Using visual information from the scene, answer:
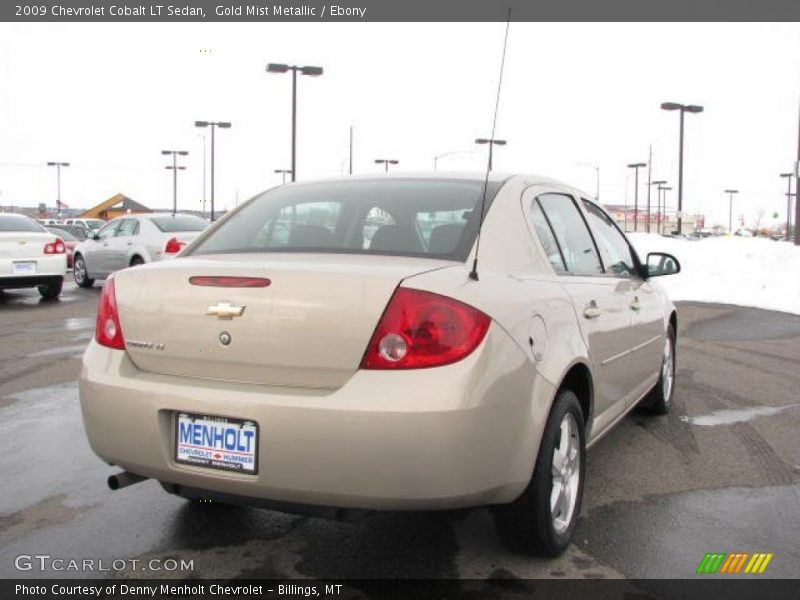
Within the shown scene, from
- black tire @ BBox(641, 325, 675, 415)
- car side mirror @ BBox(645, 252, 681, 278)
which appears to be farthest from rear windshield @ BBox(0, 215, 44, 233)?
car side mirror @ BBox(645, 252, 681, 278)

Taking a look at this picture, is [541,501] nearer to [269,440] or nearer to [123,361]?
[269,440]

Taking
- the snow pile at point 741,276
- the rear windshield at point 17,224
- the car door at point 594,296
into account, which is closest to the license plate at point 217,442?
the car door at point 594,296

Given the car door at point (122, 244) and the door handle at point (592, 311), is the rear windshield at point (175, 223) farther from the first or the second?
the door handle at point (592, 311)

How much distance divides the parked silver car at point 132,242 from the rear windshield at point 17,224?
5.53 ft

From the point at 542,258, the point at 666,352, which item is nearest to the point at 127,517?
the point at 542,258

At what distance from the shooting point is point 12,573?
2.89m

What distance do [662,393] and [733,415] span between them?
0.59 meters

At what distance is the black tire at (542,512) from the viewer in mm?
2873

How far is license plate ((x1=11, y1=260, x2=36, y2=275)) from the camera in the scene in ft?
39.6

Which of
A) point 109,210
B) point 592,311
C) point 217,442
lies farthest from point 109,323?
point 109,210

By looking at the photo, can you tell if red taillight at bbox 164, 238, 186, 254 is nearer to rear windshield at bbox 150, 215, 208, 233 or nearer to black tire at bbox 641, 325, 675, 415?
rear windshield at bbox 150, 215, 208, 233

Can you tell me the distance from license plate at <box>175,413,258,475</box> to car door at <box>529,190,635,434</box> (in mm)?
1531

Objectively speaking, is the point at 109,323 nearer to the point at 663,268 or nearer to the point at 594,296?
the point at 594,296

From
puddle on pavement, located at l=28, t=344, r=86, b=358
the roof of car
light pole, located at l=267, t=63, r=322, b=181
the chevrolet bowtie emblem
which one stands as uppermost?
light pole, located at l=267, t=63, r=322, b=181
